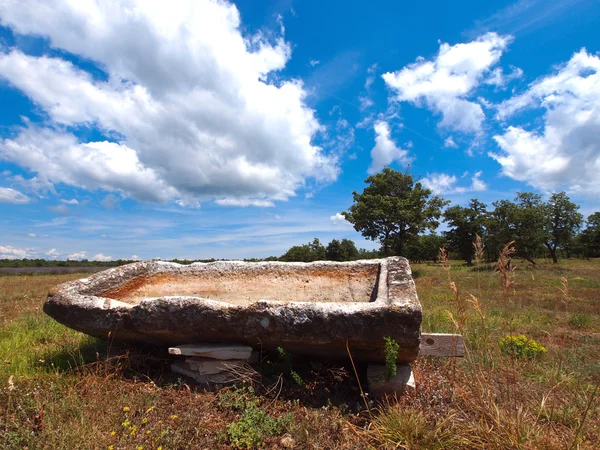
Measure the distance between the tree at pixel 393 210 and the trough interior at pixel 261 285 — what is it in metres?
16.3

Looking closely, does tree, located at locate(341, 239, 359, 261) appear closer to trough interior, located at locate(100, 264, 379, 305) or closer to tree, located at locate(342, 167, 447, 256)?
tree, located at locate(342, 167, 447, 256)

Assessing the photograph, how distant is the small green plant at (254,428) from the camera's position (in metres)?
2.69

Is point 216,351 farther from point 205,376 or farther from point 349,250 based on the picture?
point 349,250

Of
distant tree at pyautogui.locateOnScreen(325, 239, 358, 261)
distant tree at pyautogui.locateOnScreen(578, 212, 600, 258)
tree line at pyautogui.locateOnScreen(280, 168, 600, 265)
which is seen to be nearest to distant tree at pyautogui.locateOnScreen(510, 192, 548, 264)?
tree line at pyautogui.locateOnScreen(280, 168, 600, 265)

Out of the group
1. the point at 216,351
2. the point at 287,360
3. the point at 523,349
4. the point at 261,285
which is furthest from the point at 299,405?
the point at 523,349

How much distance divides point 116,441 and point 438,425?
8.83 ft

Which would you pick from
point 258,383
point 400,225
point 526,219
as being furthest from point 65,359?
point 526,219

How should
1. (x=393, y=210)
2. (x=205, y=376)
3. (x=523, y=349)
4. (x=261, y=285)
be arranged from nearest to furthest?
(x=205, y=376) → (x=523, y=349) → (x=261, y=285) → (x=393, y=210)

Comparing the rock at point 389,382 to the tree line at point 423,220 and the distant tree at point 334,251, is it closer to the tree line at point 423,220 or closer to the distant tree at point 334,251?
the tree line at point 423,220

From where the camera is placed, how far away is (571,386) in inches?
140

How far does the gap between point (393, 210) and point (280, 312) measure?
1934cm

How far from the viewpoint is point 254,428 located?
9.24ft

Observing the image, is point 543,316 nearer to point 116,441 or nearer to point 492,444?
point 492,444

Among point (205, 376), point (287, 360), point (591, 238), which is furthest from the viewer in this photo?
point (591, 238)
